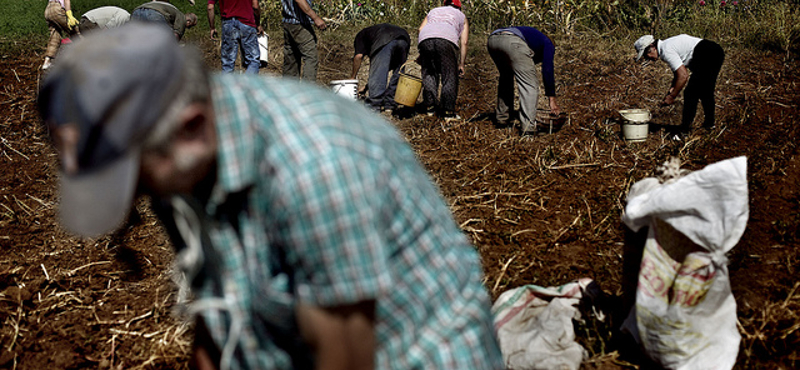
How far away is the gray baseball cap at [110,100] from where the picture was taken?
90cm

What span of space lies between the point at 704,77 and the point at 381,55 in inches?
123

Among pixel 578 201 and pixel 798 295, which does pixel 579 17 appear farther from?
pixel 798 295

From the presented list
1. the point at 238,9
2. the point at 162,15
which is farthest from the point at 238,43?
the point at 162,15

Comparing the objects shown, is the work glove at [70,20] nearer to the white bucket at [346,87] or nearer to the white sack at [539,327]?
the white bucket at [346,87]

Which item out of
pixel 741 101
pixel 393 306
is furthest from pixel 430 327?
pixel 741 101

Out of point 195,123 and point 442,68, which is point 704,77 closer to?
point 442,68

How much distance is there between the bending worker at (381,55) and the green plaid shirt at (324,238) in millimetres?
6114

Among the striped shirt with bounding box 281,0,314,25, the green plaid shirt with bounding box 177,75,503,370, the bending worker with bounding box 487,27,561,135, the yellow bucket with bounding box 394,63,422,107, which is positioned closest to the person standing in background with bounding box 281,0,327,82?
the striped shirt with bounding box 281,0,314,25

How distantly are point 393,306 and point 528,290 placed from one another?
1976 mm

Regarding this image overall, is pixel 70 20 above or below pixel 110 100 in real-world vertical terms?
below

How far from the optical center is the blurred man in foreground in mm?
916

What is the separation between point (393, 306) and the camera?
Result: 3.55 feet

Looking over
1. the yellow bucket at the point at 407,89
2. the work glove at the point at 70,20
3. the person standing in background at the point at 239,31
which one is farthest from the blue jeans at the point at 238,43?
the work glove at the point at 70,20

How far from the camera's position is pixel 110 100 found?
90cm
